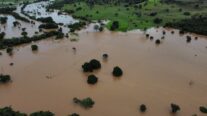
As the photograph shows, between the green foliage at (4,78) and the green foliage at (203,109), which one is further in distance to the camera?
the green foliage at (4,78)

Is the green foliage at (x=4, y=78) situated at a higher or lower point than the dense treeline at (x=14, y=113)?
higher

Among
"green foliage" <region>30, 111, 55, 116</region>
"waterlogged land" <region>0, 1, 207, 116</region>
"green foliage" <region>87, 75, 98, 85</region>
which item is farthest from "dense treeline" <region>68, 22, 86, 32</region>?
"green foliage" <region>30, 111, 55, 116</region>

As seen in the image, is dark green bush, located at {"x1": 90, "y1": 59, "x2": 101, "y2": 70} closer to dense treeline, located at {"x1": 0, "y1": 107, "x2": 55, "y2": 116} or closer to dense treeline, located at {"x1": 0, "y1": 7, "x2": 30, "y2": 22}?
dense treeline, located at {"x1": 0, "y1": 107, "x2": 55, "y2": 116}

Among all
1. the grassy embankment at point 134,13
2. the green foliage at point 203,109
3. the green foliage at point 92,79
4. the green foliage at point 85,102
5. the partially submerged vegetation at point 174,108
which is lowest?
the green foliage at point 203,109

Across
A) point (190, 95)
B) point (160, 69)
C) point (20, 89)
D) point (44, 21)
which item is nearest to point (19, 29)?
point (44, 21)

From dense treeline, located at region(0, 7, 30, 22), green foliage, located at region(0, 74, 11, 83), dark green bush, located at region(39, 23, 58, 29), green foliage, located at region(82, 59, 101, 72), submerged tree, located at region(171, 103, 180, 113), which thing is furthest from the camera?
dense treeline, located at region(0, 7, 30, 22)

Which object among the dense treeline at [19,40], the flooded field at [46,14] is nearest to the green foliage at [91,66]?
the dense treeline at [19,40]

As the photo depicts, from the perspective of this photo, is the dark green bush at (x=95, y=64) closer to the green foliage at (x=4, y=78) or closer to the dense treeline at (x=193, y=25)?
the green foliage at (x=4, y=78)
